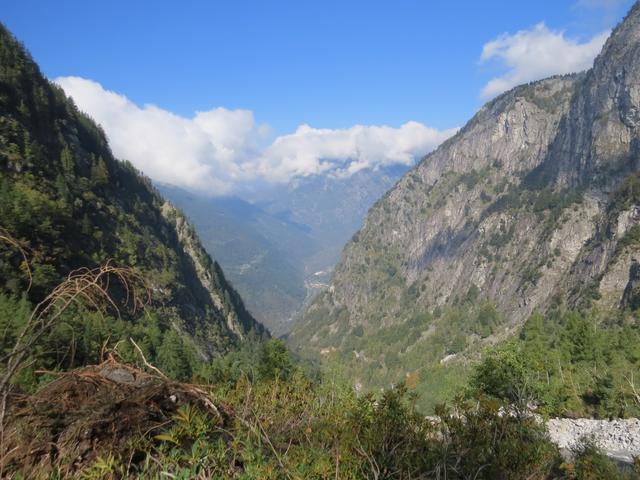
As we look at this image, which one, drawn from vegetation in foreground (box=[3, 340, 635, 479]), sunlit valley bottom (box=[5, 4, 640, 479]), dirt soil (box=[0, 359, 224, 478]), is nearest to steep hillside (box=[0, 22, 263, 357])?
sunlit valley bottom (box=[5, 4, 640, 479])

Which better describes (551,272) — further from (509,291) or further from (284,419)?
(284,419)

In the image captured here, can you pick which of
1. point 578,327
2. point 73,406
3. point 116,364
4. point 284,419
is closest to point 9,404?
point 73,406

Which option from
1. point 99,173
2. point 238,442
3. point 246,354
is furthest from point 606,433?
point 99,173

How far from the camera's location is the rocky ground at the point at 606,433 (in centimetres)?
2377

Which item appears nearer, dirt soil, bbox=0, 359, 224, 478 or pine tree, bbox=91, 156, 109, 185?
dirt soil, bbox=0, 359, 224, 478

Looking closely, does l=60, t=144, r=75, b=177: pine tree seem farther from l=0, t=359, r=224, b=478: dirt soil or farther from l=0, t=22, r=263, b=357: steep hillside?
l=0, t=359, r=224, b=478: dirt soil

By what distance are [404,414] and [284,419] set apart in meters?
1.73

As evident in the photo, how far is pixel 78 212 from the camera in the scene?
75562 mm

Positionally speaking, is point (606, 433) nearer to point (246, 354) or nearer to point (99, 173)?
point (246, 354)

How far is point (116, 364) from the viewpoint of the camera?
4.46 metres

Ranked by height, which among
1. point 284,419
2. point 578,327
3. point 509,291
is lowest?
point 509,291

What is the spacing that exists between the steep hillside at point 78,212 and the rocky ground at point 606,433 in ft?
159

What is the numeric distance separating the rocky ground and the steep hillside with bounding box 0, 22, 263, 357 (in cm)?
4855

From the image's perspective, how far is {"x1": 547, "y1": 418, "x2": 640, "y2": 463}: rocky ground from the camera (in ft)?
78.0
